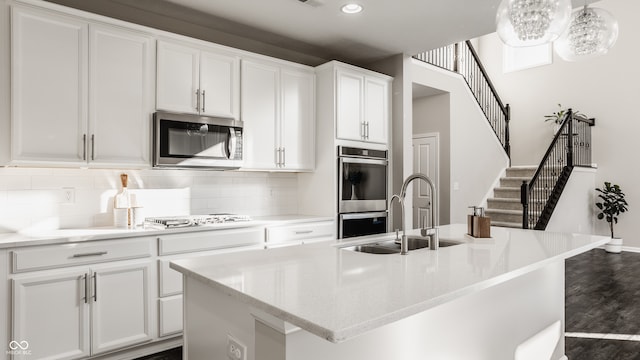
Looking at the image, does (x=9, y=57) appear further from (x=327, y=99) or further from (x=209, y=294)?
(x=327, y=99)

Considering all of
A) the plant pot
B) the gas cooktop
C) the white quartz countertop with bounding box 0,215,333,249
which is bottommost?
the plant pot

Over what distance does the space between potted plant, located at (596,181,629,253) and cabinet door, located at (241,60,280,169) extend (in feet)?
20.6

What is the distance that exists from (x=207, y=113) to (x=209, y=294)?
6.74 feet

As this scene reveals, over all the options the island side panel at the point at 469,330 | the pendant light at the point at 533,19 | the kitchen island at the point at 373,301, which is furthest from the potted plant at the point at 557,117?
the pendant light at the point at 533,19

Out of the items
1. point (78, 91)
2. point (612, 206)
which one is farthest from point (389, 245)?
point (612, 206)

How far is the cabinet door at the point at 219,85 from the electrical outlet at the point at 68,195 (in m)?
Result: 1.16

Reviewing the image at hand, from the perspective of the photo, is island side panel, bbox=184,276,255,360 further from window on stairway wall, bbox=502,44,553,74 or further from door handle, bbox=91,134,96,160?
window on stairway wall, bbox=502,44,553,74

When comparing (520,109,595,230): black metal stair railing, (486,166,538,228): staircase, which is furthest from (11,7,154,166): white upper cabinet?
(486,166,538,228): staircase

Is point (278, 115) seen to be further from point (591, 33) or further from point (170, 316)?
point (591, 33)

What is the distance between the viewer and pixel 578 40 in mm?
2199

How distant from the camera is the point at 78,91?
276 cm

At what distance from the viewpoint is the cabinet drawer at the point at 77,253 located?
7.77ft

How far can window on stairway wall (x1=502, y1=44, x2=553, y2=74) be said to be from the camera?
784cm

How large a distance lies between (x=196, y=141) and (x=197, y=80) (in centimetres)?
52
